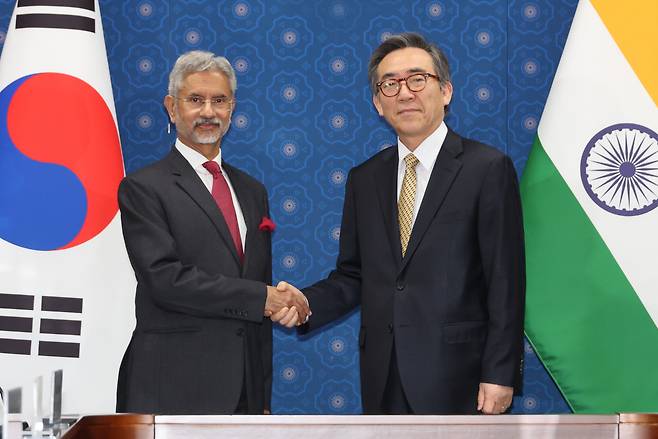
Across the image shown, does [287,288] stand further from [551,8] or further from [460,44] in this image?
[551,8]

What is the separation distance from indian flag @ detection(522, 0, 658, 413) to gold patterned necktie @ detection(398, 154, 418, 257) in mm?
720

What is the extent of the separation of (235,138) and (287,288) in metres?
1.02

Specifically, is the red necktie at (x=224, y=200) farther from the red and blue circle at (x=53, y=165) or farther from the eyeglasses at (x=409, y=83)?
the eyeglasses at (x=409, y=83)

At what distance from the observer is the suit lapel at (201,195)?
2973 millimetres

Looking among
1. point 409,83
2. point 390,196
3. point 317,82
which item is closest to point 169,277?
point 390,196

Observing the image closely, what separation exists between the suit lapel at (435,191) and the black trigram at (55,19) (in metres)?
1.47

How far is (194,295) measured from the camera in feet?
9.32

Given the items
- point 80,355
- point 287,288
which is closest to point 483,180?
point 287,288

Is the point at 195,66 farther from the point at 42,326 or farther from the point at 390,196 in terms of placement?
the point at 42,326

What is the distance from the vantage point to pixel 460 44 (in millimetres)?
3916

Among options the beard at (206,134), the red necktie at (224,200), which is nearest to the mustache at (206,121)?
the beard at (206,134)

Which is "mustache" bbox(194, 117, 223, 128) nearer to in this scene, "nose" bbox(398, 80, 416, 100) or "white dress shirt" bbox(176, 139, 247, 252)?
"white dress shirt" bbox(176, 139, 247, 252)

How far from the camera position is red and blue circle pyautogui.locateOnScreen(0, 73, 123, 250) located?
10.7 ft

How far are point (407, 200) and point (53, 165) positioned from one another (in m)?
1.32
